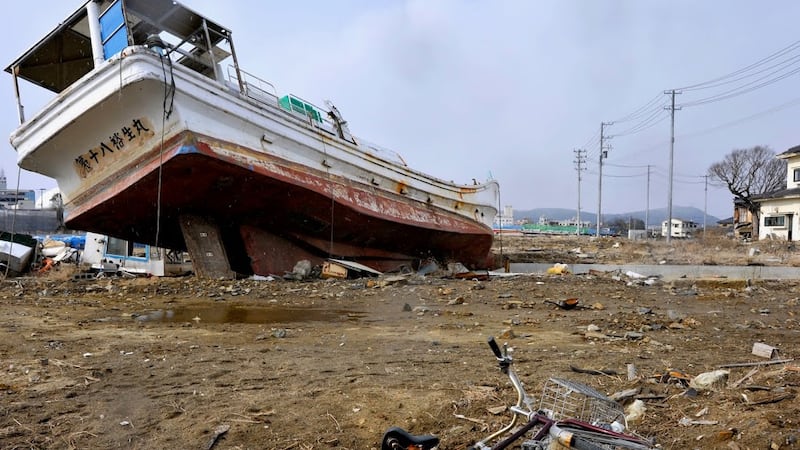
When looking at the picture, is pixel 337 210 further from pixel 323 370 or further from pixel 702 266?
pixel 702 266

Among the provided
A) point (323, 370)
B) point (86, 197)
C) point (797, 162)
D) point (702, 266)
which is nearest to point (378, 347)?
point (323, 370)

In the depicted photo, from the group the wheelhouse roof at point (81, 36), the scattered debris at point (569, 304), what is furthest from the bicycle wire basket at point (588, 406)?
the wheelhouse roof at point (81, 36)

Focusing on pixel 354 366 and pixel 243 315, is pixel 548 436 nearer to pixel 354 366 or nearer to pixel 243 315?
pixel 354 366

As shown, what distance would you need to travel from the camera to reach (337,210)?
→ 34.4 ft

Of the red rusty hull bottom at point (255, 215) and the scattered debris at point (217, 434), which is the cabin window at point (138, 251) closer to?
the red rusty hull bottom at point (255, 215)

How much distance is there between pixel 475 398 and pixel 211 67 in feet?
30.1

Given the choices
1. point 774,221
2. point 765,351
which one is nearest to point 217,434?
point 765,351

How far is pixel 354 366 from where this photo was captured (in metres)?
3.97

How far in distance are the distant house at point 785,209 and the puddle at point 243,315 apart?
2982cm

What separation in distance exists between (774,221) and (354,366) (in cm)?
3365

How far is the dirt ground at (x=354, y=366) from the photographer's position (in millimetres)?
2678

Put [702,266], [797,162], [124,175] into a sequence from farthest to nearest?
[797,162], [702,266], [124,175]

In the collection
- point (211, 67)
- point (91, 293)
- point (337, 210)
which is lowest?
point (91, 293)

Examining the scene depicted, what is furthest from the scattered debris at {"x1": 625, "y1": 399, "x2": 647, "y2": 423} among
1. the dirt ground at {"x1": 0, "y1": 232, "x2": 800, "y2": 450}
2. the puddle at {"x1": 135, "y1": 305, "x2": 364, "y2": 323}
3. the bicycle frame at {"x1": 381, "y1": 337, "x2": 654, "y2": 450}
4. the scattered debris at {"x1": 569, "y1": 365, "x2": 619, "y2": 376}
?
the puddle at {"x1": 135, "y1": 305, "x2": 364, "y2": 323}
